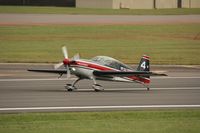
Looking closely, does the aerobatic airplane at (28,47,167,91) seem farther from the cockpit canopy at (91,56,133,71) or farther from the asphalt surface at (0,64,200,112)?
the asphalt surface at (0,64,200,112)

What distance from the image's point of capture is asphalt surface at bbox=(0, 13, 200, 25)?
73062 millimetres

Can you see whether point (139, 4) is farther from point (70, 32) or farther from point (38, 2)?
point (70, 32)

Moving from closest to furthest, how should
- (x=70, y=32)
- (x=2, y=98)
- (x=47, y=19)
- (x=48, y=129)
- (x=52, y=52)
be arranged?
1. (x=48, y=129)
2. (x=2, y=98)
3. (x=52, y=52)
4. (x=70, y=32)
5. (x=47, y=19)

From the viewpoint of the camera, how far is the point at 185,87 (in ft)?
109

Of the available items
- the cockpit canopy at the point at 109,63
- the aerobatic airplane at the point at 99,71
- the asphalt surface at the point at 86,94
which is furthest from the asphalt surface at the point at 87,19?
the aerobatic airplane at the point at 99,71

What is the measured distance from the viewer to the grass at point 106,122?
20.3 meters

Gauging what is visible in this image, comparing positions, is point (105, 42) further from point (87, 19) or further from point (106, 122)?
point (106, 122)

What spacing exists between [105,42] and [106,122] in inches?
1474

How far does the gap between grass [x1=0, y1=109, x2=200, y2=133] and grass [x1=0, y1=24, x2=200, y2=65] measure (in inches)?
898

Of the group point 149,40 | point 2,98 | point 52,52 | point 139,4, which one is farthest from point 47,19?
point 2,98

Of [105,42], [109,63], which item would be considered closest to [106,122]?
[109,63]

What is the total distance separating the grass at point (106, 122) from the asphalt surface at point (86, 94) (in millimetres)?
1726

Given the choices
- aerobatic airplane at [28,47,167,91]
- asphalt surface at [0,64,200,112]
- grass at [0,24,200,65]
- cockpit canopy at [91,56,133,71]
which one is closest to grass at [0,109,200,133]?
asphalt surface at [0,64,200,112]

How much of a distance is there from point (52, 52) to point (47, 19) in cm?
2408
